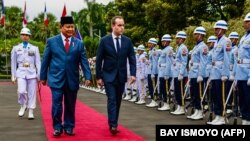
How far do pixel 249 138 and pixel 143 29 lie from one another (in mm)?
34540

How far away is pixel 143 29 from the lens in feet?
133

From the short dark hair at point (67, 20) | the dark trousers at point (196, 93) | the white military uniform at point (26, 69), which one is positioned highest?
the short dark hair at point (67, 20)

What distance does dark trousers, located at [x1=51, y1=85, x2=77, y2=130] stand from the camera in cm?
914

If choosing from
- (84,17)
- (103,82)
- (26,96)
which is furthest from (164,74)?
(84,17)


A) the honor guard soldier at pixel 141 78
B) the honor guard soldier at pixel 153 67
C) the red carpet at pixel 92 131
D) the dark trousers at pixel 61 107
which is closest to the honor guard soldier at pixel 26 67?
the red carpet at pixel 92 131

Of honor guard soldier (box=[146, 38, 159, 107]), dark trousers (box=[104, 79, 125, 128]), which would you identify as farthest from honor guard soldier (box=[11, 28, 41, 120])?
honor guard soldier (box=[146, 38, 159, 107])

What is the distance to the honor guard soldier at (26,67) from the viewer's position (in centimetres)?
1202

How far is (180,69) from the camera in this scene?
12.8 m

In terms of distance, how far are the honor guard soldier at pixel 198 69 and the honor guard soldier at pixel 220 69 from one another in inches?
32.0

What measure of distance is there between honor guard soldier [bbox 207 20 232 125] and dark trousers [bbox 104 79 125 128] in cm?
232

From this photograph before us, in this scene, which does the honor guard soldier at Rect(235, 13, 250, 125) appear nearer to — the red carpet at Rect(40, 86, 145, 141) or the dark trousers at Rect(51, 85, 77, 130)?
the red carpet at Rect(40, 86, 145, 141)

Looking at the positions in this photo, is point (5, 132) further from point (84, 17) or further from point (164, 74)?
point (84, 17)

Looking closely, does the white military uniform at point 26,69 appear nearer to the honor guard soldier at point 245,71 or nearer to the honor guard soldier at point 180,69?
the honor guard soldier at point 180,69

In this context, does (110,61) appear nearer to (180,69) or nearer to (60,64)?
(60,64)
